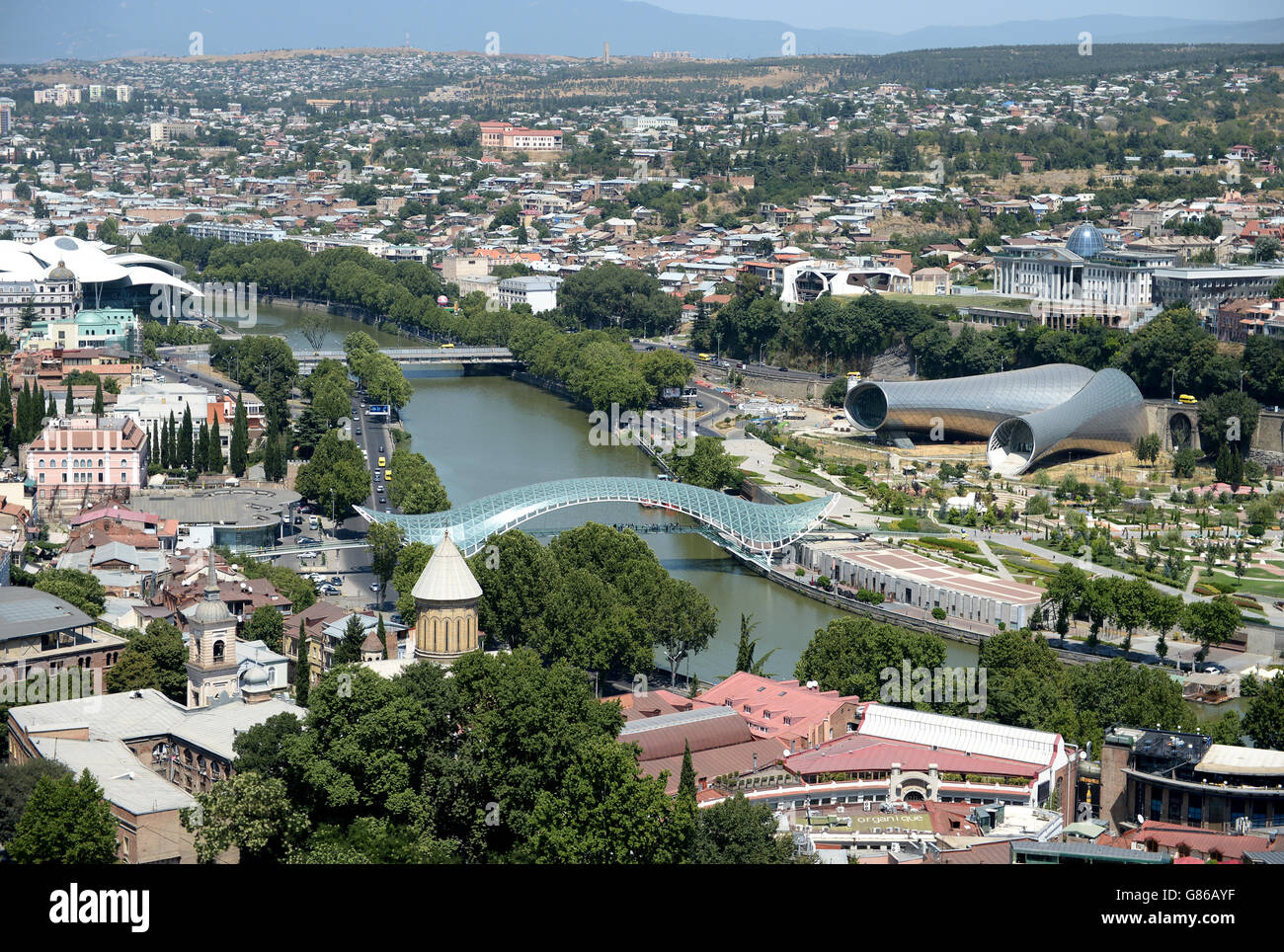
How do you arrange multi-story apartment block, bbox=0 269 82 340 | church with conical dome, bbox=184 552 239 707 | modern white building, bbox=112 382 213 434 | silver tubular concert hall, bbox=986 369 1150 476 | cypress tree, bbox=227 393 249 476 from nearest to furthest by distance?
church with conical dome, bbox=184 552 239 707 < cypress tree, bbox=227 393 249 476 < modern white building, bbox=112 382 213 434 < silver tubular concert hall, bbox=986 369 1150 476 < multi-story apartment block, bbox=0 269 82 340

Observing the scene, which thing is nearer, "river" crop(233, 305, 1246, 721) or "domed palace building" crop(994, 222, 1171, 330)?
"river" crop(233, 305, 1246, 721)

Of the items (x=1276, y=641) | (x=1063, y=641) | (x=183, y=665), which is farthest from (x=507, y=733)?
(x=1276, y=641)

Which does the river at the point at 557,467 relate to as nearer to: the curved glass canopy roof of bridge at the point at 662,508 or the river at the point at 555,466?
the river at the point at 555,466

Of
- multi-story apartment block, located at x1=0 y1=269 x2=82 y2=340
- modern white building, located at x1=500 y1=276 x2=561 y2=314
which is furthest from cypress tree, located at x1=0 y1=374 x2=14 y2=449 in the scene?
modern white building, located at x1=500 y1=276 x2=561 y2=314

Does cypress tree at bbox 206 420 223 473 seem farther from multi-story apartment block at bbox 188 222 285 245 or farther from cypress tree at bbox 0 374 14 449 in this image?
multi-story apartment block at bbox 188 222 285 245

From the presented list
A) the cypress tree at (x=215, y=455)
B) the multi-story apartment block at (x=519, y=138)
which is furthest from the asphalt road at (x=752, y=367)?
the multi-story apartment block at (x=519, y=138)

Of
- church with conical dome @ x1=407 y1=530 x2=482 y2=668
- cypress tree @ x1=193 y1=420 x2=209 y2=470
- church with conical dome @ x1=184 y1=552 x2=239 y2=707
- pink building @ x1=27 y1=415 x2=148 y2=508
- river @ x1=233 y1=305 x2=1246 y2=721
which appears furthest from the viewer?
cypress tree @ x1=193 y1=420 x2=209 y2=470

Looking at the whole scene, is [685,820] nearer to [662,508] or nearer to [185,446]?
[662,508]
